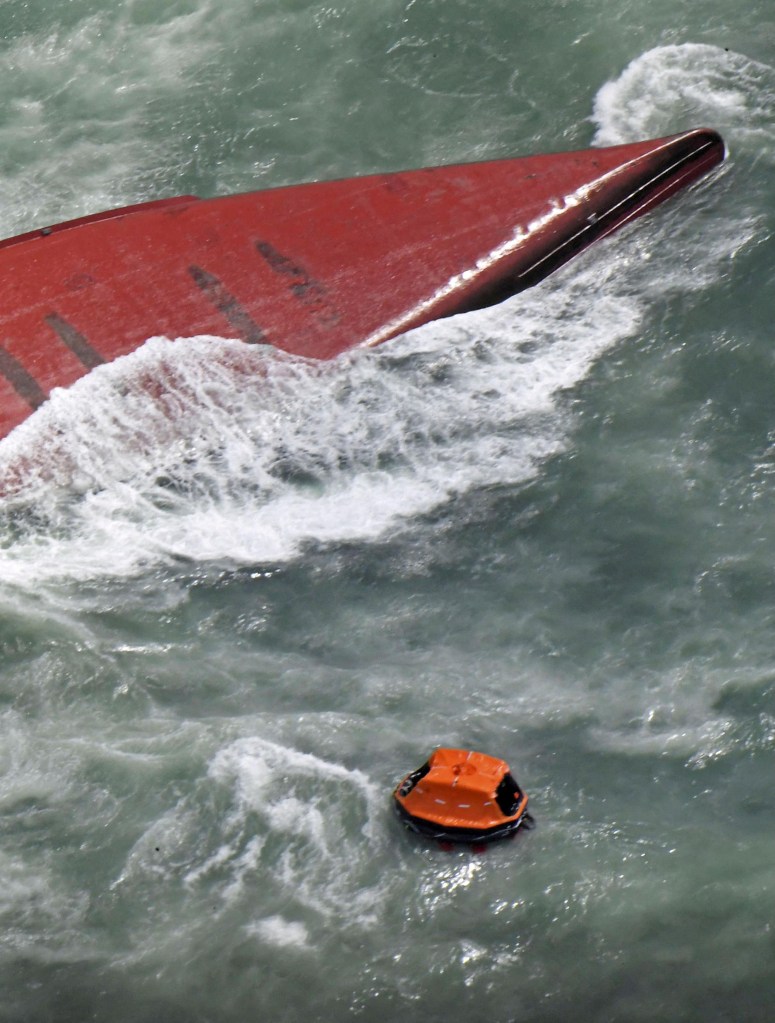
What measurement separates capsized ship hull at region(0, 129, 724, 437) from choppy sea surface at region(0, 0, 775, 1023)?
190 mm

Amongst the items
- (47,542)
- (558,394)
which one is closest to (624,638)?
(558,394)

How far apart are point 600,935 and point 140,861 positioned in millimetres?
1963

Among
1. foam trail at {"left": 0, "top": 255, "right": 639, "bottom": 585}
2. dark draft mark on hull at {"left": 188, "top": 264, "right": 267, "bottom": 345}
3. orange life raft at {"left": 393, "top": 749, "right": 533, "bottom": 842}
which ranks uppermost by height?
dark draft mark on hull at {"left": 188, "top": 264, "right": 267, "bottom": 345}

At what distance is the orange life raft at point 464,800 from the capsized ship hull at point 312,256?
3233 mm

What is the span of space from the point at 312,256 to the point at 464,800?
4076mm

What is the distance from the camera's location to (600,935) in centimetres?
604

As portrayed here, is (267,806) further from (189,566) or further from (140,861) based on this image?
(189,566)

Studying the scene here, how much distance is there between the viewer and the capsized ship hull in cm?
864

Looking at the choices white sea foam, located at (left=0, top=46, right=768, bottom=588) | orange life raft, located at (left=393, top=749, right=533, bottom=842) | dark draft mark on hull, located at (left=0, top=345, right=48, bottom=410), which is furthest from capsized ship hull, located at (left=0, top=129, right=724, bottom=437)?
orange life raft, located at (left=393, top=749, right=533, bottom=842)

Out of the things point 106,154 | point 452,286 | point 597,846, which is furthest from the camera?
point 106,154

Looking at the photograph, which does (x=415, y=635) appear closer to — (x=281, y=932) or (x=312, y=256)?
(x=281, y=932)

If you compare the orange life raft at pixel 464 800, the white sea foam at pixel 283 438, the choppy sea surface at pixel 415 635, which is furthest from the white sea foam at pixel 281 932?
the white sea foam at pixel 283 438

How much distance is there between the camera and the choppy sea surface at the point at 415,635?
6055 millimetres

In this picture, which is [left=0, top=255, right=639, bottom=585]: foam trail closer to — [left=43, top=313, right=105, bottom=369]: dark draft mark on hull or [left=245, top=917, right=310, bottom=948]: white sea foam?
[left=43, top=313, right=105, bottom=369]: dark draft mark on hull
